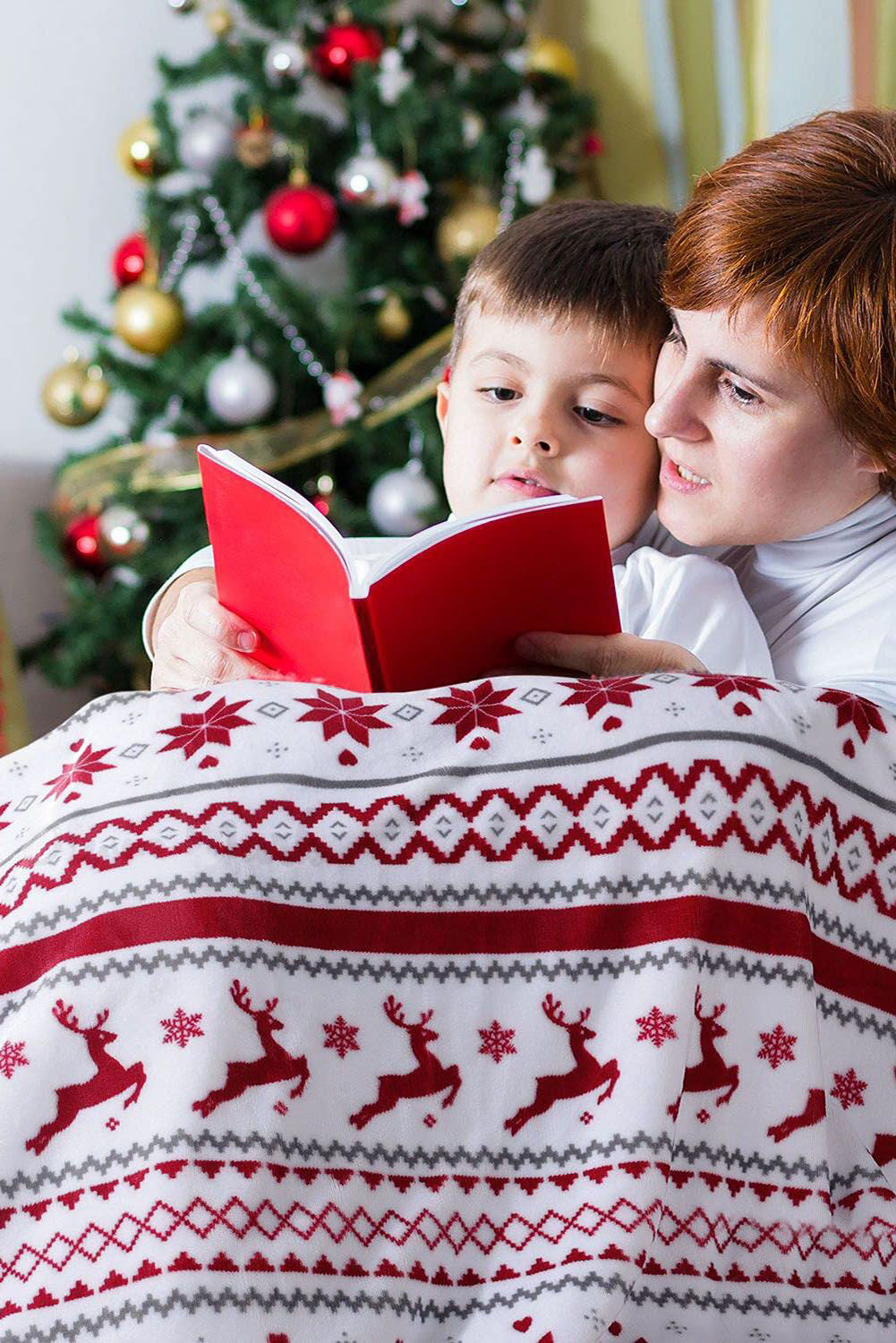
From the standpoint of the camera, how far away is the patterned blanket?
33.6 inches

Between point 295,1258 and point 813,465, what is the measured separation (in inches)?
32.3

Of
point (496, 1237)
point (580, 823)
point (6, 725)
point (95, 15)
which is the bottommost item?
point (6, 725)

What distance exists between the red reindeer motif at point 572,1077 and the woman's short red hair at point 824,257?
0.62m

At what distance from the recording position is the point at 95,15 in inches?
124

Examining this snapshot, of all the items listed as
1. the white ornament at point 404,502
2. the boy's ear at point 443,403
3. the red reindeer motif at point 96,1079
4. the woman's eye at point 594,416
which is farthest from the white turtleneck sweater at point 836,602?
the white ornament at point 404,502

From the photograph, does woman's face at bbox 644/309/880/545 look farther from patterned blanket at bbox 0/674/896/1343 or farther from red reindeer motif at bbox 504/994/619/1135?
red reindeer motif at bbox 504/994/619/1135

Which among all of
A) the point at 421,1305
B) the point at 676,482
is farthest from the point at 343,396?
the point at 421,1305

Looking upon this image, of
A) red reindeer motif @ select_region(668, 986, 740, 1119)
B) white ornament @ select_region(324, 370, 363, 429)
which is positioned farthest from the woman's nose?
A: white ornament @ select_region(324, 370, 363, 429)

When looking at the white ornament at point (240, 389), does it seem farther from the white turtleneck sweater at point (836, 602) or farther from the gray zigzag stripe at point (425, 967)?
the gray zigzag stripe at point (425, 967)

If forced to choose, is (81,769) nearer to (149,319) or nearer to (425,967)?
(425,967)

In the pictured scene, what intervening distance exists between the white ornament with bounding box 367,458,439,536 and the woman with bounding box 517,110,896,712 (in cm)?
138

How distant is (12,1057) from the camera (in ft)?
2.83

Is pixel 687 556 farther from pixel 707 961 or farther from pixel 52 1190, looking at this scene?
pixel 52 1190

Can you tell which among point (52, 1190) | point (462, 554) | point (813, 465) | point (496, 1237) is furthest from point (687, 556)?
point (52, 1190)
